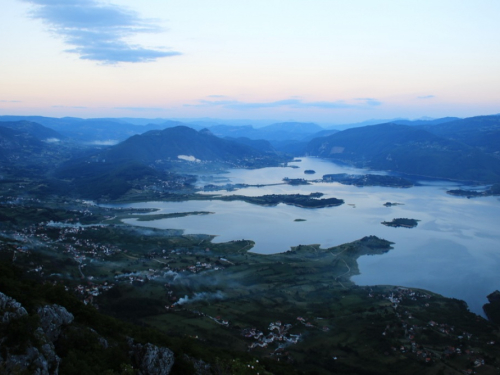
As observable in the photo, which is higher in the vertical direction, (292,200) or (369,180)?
(369,180)

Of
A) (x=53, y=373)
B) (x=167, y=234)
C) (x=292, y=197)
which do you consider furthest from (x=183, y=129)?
(x=53, y=373)

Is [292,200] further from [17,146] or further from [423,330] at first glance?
[17,146]

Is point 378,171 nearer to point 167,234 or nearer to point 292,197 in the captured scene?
point 292,197

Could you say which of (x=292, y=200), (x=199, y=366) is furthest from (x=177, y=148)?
(x=199, y=366)

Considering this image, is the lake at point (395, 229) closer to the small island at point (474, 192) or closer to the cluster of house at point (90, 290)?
the small island at point (474, 192)

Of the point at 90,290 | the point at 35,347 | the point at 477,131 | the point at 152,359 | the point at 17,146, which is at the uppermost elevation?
the point at 477,131

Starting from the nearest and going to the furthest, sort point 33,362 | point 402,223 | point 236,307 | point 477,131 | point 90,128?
1. point 33,362
2. point 236,307
3. point 402,223
4. point 477,131
5. point 90,128
